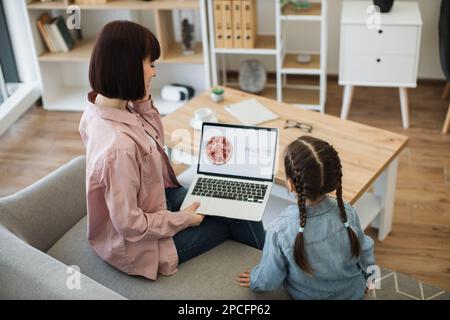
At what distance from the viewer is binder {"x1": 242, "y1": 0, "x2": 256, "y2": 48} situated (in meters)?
3.53

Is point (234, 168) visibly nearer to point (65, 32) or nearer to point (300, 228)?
point (300, 228)

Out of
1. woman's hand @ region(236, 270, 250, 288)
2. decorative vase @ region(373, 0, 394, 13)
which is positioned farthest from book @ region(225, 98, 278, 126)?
decorative vase @ region(373, 0, 394, 13)

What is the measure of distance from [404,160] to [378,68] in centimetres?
58

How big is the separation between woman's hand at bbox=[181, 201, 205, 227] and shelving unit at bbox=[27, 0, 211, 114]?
179 cm

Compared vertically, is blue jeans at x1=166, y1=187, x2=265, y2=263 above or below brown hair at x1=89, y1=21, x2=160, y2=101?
below

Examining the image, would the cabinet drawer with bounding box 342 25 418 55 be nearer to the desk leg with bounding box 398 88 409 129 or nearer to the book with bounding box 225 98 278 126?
the desk leg with bounding box 398 88 409 129

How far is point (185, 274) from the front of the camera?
6.45 feet

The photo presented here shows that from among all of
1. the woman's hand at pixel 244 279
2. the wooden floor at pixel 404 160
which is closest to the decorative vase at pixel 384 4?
the wooden floor at pixel 404 160

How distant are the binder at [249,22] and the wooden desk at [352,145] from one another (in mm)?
822

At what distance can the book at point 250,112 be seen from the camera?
8.82 feet

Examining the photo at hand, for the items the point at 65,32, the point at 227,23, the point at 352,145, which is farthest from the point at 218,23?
the point at 352,145

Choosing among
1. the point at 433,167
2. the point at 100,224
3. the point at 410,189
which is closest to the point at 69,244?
the point at 100,224
